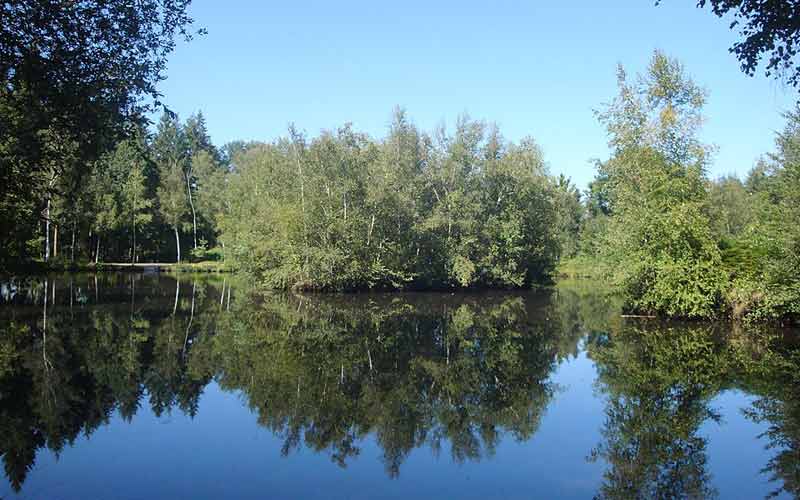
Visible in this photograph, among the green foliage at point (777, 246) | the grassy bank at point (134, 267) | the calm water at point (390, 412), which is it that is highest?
the green foliage at point (777, 246)

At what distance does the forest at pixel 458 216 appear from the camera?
21.8 meters

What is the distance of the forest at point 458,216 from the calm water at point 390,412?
2841 millimetres

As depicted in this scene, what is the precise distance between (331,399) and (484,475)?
4.31 m

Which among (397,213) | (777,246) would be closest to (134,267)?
(397,213)

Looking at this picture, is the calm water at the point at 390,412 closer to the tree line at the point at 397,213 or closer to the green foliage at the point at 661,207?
the green foliage at the point at 661,207

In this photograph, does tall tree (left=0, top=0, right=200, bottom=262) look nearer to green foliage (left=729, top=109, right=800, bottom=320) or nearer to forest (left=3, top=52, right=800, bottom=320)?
forest (left=3, top=52, right=800, bottom=320)

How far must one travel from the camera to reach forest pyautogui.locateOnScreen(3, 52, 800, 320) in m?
21.8

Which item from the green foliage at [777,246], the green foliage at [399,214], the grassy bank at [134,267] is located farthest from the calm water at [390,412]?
the grassy bank at [134,267]

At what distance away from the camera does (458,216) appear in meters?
40.7

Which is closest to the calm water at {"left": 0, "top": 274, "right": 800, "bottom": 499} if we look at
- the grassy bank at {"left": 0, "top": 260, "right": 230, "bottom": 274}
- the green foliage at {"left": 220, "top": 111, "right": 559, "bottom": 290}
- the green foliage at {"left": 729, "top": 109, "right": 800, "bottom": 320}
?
the green foliage at {"left": 729, "top": 109, "right": 800, "bottom": 320}

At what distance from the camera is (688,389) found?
1277 centimetres

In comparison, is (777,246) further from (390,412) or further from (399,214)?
(399,214)

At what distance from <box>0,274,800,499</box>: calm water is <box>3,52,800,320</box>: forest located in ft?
9.32

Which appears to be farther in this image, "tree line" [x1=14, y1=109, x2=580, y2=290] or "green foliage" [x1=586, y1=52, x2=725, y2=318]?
"tree line" [x1=14, y1=109, x2=580, y2=290]
